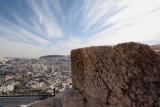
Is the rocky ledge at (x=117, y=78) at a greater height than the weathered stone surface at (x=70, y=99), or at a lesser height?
greater

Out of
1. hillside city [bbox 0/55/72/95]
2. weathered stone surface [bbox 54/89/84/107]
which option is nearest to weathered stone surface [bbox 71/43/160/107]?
weathered stone surface [bbox 54/89/84/107]

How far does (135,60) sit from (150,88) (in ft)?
1.40

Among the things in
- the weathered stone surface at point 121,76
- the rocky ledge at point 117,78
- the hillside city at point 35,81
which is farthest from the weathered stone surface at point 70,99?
the hillside city at point 35,81

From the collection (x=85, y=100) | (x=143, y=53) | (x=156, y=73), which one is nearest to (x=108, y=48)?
(x=143, y=53)

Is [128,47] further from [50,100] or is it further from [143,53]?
[50,100]

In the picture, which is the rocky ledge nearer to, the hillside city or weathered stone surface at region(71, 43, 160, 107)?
weathered stone surface at region(71, 43, 160, 107)

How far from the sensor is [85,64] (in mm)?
4246

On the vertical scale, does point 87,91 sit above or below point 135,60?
below

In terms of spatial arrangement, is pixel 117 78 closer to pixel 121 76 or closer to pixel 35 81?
pixel 121 76

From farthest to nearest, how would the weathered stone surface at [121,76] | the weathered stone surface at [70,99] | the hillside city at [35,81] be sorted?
the hillside city at [35,81] → the weathered stone surface at [70,99] → the weathered stone surface at [121,76]

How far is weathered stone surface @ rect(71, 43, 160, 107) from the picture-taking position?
3354mm

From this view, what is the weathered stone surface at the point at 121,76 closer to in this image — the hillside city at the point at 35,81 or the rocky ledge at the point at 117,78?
the rocky ledge at the point at 117,78

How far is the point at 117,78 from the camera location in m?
3.61

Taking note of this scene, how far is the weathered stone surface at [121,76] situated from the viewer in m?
3.35
